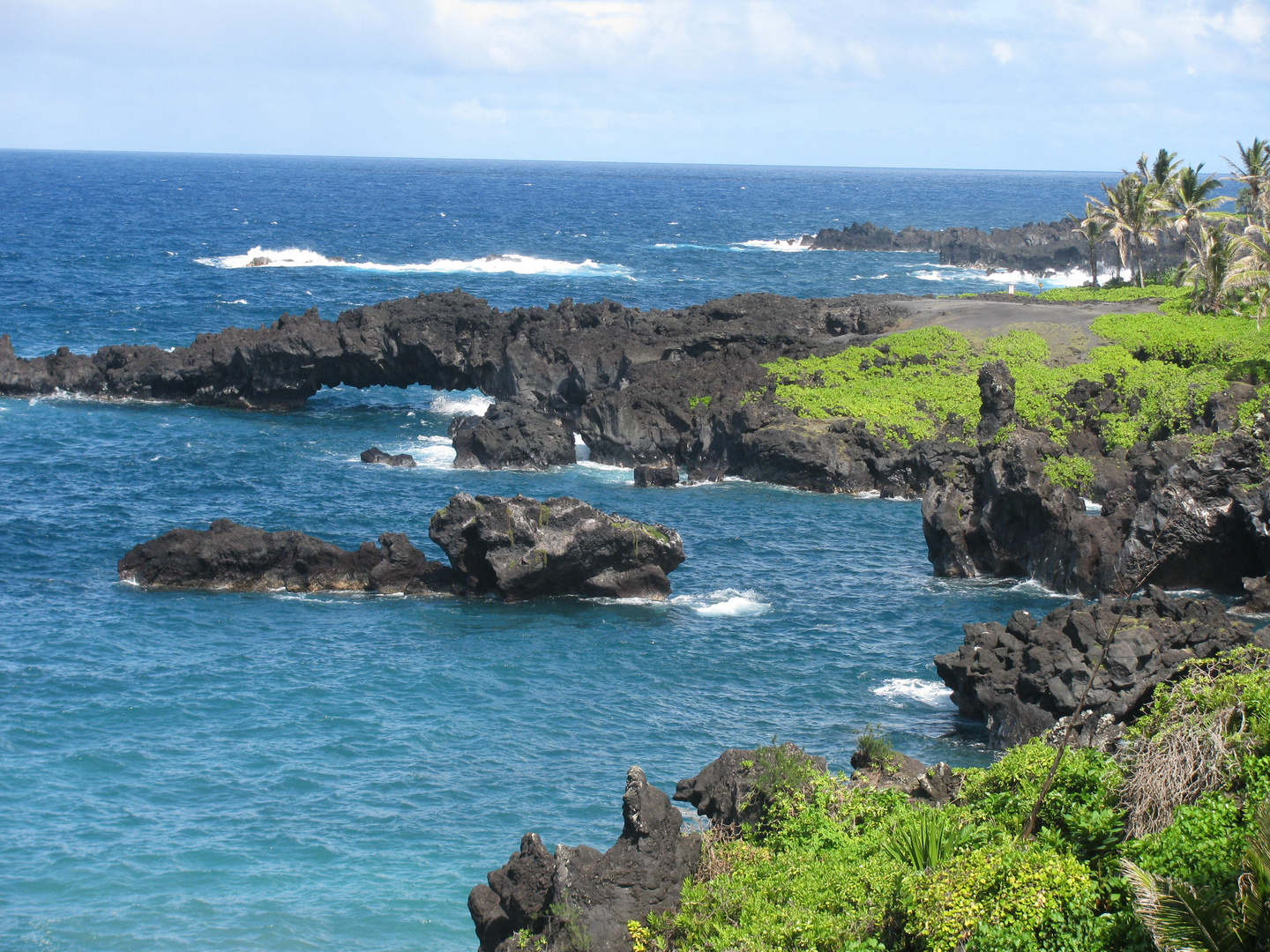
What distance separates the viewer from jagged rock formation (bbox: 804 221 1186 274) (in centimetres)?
13088

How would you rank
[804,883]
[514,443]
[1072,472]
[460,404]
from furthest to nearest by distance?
[460,404]
[514,443]
[1072,472]
[804,883]

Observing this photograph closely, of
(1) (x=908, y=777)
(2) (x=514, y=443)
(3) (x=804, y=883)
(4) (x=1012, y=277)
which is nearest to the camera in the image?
(3) (x=804, y=883)

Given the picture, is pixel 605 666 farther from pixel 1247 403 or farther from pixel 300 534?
pixel 1247 403

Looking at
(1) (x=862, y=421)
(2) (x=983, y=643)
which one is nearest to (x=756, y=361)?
(1) (x=862, y=421)

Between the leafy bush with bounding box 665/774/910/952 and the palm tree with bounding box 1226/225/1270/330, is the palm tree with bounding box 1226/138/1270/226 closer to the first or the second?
the palm tree with bounding box 1226/225/1270/330

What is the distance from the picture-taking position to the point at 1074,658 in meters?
30.0

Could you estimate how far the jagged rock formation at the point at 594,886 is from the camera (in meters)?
18.0

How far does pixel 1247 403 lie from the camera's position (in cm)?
5031

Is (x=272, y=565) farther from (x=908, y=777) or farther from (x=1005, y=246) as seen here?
(x=1005, y=246)

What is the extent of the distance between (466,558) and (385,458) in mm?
19561

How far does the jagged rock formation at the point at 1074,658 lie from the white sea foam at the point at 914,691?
2.76ft

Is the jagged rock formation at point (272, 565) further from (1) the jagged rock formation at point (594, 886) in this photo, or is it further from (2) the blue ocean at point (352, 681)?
(1) the jagged rock formation at point (594, 886)

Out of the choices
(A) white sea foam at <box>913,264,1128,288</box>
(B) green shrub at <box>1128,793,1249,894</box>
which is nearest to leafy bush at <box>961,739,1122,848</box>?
(B) green shrub at <box>1128,793,1249,894</box>

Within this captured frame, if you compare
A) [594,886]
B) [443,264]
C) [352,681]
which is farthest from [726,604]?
[443,264]
